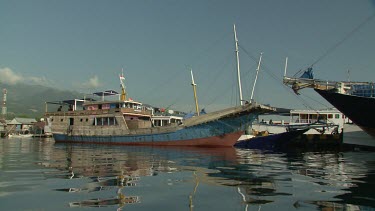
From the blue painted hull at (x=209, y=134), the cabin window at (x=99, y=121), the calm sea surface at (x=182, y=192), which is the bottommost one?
the calm sea surface at (x=182, y=192)

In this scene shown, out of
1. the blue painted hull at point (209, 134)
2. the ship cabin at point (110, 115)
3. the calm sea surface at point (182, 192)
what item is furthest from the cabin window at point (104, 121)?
the calm sea surface at point (182, 192)

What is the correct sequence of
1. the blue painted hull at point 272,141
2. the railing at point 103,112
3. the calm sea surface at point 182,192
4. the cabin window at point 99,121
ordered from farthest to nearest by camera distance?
1. the cabin window at point 99,121
2. the railing at point 103,112
3. the blue painted hull at point 272,141
4. the calm sea surface at point 182,192

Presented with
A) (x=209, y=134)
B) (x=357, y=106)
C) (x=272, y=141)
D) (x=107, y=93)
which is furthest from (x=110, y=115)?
(x=357, y=106)

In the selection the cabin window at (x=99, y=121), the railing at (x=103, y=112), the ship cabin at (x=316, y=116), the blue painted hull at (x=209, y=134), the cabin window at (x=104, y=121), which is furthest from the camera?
the ship cabin at (x=316, y=116)

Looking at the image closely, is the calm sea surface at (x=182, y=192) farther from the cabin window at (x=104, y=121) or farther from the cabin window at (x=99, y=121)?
the cabin window at (x=99, y=121)

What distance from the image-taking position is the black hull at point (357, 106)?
83.6ft

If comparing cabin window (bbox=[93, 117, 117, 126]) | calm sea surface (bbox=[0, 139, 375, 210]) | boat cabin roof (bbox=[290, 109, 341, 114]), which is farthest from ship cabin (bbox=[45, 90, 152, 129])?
calm sea surface (bbox=[0, 139, 375, 210])

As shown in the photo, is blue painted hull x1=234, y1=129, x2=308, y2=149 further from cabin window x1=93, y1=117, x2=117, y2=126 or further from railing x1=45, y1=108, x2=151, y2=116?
cabin window x1=93, y1=117, x2=117, y2=126

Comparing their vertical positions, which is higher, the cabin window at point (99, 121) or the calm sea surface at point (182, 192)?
the cabin window at point (99, 121)

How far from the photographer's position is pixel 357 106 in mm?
26172

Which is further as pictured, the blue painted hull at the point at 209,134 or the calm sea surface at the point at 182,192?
the blue painted hull at the point at 209,134

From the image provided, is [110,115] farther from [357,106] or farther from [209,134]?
[357,106]

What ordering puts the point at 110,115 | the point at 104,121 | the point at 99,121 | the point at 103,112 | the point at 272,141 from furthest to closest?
1. the point at 99,121
2. the point at 104,121
3. the point at 103,112
4. the point at 110,115
5. the point at 272,141

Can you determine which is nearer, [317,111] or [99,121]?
[99,121]
